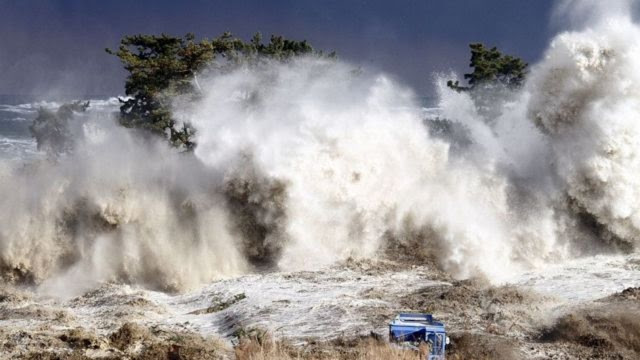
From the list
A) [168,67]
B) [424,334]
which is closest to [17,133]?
[168,67]

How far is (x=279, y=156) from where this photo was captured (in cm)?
2217

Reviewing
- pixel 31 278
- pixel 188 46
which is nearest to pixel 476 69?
pixel 188 46

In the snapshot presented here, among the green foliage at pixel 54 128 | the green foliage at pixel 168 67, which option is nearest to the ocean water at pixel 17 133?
the green foliage at pixel 54 128

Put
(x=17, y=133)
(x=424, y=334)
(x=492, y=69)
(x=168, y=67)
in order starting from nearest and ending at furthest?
(x=424, y=334) → (x=168, y=67) → (x=492, y=69) → (x=17, y=133)

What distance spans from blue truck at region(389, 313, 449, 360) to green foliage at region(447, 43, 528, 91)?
123ft

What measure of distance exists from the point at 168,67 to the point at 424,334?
93.2 ft

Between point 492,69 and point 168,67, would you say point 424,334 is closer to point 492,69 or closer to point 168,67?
point 168,67

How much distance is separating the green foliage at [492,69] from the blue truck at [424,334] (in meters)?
37.6

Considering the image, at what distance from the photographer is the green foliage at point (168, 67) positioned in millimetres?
37562

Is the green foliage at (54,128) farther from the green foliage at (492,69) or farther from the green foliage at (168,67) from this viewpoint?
the green foliage at (492,69)

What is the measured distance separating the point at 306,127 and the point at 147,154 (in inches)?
211

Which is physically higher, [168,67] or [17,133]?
[17,133]

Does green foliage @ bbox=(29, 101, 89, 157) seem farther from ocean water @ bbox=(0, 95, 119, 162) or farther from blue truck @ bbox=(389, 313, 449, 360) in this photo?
blue truck @ bbox=(389, 313, 449, 360)

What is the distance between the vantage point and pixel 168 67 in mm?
37719
